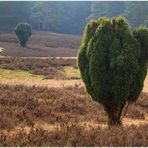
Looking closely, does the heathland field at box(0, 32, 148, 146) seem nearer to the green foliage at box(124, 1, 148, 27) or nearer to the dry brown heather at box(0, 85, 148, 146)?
the dry brown heather at box(0, 85, 148, 146)

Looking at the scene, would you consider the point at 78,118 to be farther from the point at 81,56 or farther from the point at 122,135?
the point at 122,135

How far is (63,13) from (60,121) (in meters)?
102

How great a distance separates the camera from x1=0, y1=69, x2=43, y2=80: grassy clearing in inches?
1389

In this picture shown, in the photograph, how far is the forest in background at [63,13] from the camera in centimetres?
10294

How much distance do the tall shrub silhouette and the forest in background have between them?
3175 inches

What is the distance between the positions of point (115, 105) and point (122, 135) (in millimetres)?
2837

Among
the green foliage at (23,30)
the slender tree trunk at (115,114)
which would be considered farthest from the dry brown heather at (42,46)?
the slender tree trunk at (115,114)

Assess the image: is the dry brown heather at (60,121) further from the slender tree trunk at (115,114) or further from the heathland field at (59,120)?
the slender tree trunk at (115,114)

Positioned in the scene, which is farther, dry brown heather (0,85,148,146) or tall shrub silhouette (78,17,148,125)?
tall shrub silhouette (78,17,148,125)

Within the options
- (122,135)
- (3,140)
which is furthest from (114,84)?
(3,140)

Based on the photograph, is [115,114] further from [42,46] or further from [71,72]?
[42,46]

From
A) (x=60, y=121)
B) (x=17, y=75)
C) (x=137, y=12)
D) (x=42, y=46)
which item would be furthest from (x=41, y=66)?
(x=137, y=12)

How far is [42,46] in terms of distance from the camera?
80062 mm

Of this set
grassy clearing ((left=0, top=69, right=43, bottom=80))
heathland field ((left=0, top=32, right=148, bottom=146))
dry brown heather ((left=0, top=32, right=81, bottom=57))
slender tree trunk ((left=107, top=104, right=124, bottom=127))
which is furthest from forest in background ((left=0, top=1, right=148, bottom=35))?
slender tree trunk ((left=107, top=104, right=124, bottom=127))
